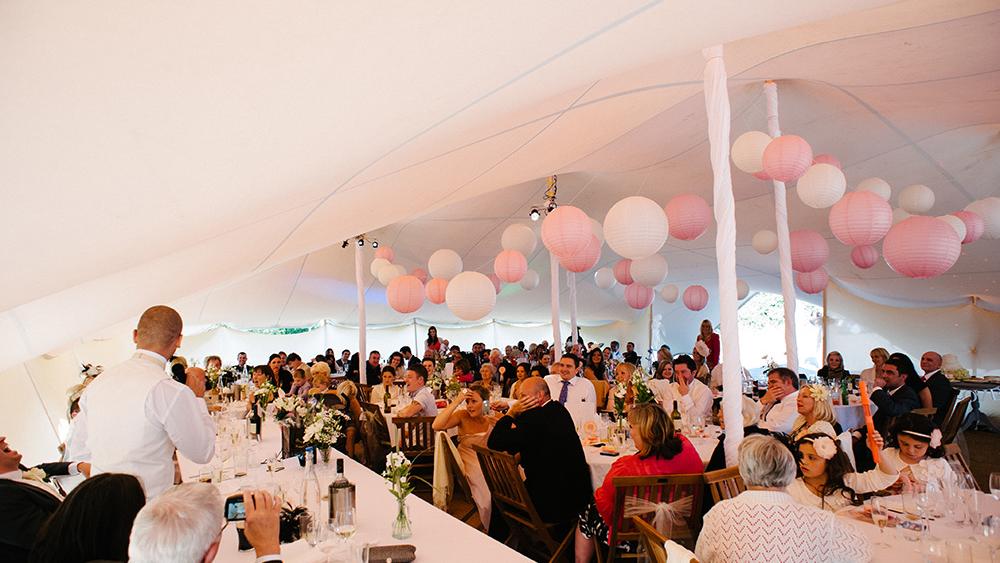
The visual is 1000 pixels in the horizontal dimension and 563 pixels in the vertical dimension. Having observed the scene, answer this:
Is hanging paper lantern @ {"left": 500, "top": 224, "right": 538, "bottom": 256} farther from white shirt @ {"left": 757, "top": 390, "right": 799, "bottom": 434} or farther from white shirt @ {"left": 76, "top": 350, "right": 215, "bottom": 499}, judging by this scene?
white shirt @ {"left": 76, "top": 350, "right": 215, "bottom": 499}

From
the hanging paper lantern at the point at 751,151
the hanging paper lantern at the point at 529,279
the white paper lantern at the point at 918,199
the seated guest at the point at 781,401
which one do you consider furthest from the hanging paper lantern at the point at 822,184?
the hanging paper lantern at the point at 529,279

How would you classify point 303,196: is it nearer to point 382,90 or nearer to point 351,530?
point 382,90

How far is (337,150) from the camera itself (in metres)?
2.67

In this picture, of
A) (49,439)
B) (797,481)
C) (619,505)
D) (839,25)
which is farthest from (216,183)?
(49,439)

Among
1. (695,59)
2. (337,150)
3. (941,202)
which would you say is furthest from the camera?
(941,202)

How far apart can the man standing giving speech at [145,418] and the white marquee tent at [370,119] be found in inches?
20.8

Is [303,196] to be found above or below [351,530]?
above

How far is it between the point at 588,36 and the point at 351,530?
2.04m

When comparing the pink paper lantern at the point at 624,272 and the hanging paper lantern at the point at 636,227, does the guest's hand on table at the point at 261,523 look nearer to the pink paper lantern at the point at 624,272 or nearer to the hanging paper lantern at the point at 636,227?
the hanging paper lantern at the point at 636,227

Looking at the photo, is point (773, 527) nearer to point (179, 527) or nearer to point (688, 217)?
point (179, 527)

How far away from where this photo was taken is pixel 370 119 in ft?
8.05

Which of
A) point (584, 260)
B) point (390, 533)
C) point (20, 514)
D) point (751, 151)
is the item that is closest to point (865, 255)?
point (751, 151)

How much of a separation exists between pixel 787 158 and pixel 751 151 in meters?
0.70

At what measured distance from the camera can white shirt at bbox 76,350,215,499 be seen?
9.61 ft
